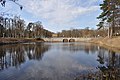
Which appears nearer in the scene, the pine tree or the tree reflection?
the tree reflection

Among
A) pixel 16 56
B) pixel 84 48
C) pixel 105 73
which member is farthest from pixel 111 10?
pixel 105 73

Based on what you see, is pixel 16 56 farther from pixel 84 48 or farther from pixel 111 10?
pixel 111 10

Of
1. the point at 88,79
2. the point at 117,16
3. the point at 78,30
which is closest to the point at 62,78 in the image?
the point at 88,79

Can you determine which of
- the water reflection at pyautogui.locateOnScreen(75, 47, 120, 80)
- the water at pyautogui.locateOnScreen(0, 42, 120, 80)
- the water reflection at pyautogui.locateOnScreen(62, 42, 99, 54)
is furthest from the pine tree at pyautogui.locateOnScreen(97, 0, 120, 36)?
the water reflection at pyautogui.locateOnScreen(75, 47, 120, 80)

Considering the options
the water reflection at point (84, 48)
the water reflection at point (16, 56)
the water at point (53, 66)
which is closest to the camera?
the water at point (53, 66)

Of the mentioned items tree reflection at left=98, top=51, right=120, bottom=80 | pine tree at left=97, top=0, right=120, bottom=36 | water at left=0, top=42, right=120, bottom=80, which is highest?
pine tree at left=97, top=0, right=120, bottom=36

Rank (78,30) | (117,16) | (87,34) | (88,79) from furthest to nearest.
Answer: (78,30)
(87,34)
(117,16)
(88,79)

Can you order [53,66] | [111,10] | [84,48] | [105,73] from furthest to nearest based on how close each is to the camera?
[111,10], [84,48], [53,66], [105,73]

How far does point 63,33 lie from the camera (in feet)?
485

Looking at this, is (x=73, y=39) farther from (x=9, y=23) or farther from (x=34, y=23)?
(x=9, y=23)

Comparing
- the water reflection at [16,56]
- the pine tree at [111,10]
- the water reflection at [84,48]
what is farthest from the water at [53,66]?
the pine tree at [111,10]

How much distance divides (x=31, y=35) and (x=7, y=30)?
27.5m

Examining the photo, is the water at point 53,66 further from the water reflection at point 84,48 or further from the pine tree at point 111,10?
the pine tree at point 111,10

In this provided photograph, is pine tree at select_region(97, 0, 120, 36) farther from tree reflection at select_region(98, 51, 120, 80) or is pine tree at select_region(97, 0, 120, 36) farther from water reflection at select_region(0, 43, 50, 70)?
tree reflection at select_region(98, 51, 120, 80)
